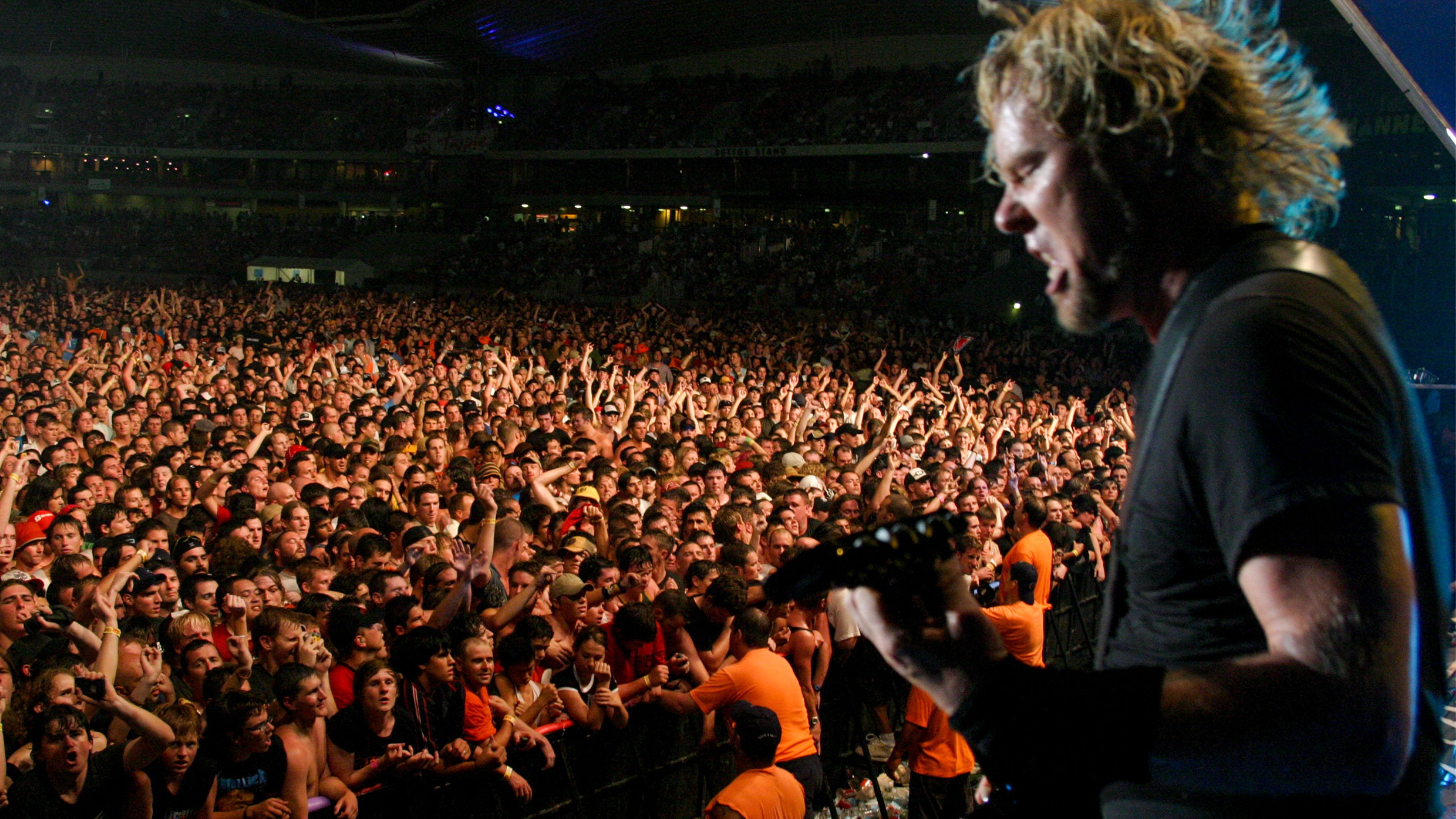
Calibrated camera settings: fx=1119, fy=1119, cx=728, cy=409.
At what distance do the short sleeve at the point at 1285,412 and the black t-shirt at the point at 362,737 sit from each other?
343 cm

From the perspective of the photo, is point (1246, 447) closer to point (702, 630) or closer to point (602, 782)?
point (602, 782)

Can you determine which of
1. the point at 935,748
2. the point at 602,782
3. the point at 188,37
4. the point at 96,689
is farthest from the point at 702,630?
the point at 188,37

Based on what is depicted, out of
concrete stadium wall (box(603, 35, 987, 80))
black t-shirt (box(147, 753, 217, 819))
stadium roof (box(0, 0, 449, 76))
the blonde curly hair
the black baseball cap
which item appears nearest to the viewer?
the blonde curly hair

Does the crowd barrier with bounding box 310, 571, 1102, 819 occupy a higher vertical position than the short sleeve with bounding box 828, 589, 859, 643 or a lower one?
lower

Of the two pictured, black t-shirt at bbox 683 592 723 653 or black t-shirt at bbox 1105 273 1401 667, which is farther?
black t-shirt at bbox 683 592 723 653

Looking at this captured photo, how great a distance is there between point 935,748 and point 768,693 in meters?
1.13

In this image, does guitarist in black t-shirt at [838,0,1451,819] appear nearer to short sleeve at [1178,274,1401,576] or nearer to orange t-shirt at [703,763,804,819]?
short sleeve at [1178,274,1401,576]

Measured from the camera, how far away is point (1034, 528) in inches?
259

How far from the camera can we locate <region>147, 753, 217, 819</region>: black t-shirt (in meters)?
3.35

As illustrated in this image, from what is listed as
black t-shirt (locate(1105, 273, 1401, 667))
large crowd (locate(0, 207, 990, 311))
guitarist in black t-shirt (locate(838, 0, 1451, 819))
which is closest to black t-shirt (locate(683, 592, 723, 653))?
guitarist in black t-shirt (locate(838, 0, 1451, 819))

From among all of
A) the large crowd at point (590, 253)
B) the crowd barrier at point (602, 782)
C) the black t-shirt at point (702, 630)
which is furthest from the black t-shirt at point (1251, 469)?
the large crowd at point (590, 253)

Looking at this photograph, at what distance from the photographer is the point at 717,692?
4.37m

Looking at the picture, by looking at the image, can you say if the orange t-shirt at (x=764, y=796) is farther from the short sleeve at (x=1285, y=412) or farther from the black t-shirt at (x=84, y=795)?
the short sleeve at (x=1285, y=412)

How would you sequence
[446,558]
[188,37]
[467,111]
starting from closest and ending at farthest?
[446,558]
[467,111]
[188,37]
